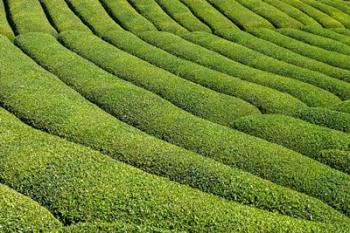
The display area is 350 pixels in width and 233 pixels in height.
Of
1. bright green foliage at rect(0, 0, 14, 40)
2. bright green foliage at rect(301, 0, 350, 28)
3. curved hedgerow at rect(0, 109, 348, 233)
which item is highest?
bright green foliage at rect(301, 0, 350, 28)

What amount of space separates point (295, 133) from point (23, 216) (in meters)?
16.5

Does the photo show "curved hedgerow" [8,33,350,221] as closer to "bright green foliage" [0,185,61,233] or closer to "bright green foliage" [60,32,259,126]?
"bright green foliage" [60,32,259,126]

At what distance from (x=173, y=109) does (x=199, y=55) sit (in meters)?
11.2

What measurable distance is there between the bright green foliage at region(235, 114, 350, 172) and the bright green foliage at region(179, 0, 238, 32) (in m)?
20.1

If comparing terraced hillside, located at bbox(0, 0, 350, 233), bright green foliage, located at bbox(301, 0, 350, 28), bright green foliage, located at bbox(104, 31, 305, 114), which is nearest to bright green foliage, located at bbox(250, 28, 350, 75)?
terraced hillside, located at bbox(0, 0, 350, 233)

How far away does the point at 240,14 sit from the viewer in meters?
51.9

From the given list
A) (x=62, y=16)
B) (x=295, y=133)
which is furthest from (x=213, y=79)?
(x=62, y=16)

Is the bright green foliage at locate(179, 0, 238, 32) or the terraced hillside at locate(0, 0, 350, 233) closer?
the terraced hillside at locate(0, 0, 350, 233)

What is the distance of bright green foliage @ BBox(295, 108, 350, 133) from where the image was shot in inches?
1180

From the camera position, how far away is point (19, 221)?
722 inches

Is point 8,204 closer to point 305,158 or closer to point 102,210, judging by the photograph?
point 102,210

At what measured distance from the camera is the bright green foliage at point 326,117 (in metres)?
30.0

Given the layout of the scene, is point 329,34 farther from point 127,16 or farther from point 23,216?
point 23,216

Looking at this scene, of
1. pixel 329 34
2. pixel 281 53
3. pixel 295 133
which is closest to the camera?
pixel 295 133
